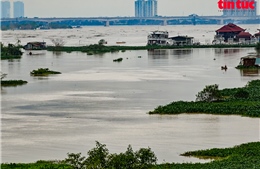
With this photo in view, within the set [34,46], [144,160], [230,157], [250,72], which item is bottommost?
[230,157]

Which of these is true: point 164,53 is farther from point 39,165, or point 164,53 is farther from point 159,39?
point 39,165

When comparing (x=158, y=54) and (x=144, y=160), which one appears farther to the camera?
(x=158, y=54)

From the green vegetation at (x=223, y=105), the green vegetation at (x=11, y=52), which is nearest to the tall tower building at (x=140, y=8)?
the green vegetation at (x=11, y=52)

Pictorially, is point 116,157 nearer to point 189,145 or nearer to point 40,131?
point 189,145

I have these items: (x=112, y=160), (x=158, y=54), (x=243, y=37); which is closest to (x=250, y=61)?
(x=158, y=54)

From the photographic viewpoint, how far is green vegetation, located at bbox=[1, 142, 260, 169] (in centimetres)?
1125

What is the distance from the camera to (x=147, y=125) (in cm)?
1738

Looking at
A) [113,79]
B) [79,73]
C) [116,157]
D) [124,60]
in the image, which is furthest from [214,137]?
[124,60]

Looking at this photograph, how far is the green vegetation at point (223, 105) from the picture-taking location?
19000 millimetres

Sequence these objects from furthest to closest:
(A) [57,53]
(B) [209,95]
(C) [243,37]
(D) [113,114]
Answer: (C) [243,37], (A) [57,53], (B) [209,95], (D) [113,114]

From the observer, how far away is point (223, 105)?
777 inches

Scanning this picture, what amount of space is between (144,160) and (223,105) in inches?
334

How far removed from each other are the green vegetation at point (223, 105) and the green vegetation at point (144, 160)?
4383 mm

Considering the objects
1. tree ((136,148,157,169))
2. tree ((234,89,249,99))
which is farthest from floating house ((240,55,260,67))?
tree ((136,148,157,169))
